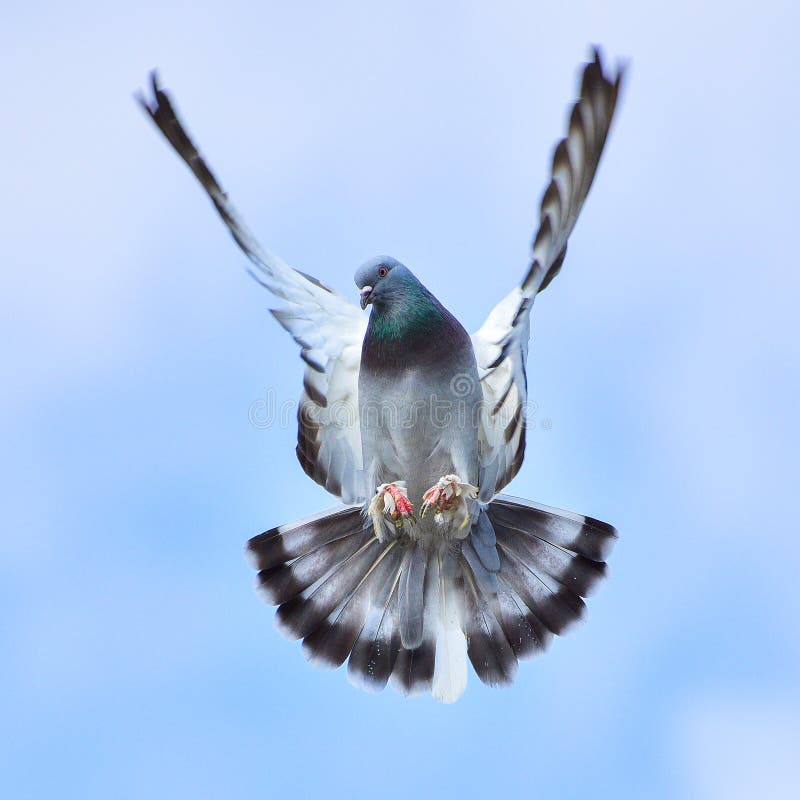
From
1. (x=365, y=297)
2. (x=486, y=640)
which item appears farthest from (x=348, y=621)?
(x=365, y=297)

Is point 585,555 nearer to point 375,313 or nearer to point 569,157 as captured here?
point 375,313

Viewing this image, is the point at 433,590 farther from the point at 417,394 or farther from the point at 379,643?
the point at 417,394

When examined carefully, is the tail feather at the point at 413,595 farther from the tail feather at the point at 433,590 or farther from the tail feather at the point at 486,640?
the tail feather at the point at 486,640

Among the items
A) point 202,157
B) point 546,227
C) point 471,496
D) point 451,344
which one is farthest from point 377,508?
point 202,157

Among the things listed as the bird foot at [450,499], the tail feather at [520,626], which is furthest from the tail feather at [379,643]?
the tail feather at [520,626]

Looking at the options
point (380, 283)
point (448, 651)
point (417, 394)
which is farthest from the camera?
point (448, 651)
